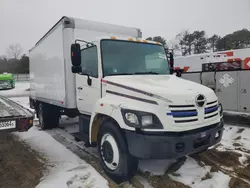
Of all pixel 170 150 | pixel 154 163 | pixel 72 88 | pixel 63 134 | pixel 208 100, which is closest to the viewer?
pixel 170 150

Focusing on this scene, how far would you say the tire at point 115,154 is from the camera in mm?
3471

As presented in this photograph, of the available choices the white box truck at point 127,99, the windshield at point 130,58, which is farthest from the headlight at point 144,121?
the windshield at point 130,58

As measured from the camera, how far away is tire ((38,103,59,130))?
7.63 metres

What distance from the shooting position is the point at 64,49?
529cm

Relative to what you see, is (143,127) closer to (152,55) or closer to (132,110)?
(132,110)

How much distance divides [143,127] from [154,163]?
1.62 meters

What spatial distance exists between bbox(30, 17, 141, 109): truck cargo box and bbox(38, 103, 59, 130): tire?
0.55 metres

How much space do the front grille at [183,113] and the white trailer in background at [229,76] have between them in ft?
19.4

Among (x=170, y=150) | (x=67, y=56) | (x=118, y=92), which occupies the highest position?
(x=67, y=56)

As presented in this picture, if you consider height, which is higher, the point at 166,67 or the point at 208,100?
the point at 166,67

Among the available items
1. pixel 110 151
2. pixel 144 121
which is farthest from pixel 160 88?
pixel 110 151

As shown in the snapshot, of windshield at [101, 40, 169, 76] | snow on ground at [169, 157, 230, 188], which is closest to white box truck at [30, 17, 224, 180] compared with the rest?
windshield at [101, 40, 169, 76]

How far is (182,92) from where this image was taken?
3311 millimetres

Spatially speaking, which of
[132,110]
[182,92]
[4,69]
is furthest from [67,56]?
[4,69]
